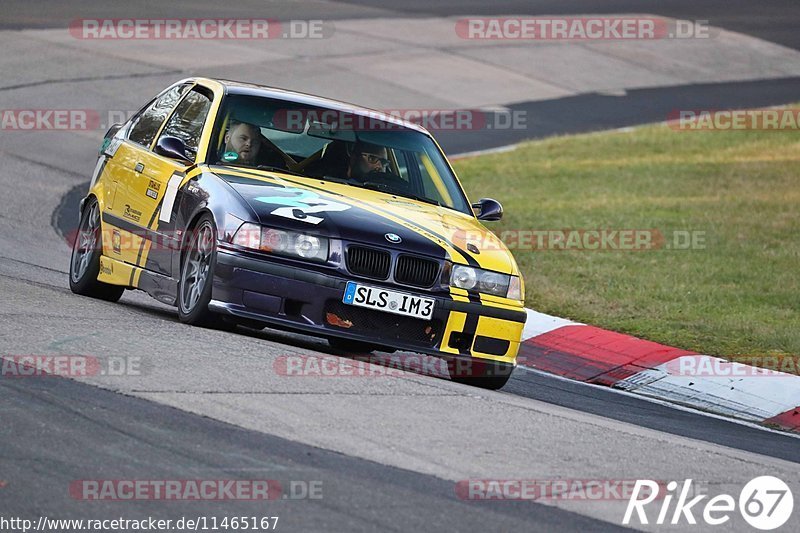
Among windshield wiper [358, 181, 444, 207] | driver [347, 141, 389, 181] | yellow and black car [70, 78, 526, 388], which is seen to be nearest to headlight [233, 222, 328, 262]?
yellow and black car [70, 78, 526, 388]

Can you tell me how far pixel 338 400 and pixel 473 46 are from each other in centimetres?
2294

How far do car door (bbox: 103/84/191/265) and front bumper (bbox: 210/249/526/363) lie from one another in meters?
1.47

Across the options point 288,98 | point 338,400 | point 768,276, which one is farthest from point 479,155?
point 338,400

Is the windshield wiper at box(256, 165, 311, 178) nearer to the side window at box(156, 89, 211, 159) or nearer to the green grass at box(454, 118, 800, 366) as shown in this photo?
the side window at box(156, 89, 211, 159)

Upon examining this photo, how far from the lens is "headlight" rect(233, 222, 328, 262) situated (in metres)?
8.12

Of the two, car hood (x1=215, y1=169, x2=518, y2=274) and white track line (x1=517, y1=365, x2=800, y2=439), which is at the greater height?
car hood (x1=215, y1=169, x2=518, y2=274)

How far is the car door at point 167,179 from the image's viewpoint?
9.05 meters

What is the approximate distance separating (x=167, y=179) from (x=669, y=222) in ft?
27.3

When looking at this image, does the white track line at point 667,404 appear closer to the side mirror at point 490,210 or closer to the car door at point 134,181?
the side mirror at point 490,210

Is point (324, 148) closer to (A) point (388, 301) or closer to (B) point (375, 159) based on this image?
(B) point (375, 159)

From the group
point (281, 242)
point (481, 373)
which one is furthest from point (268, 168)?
point (481, 373)

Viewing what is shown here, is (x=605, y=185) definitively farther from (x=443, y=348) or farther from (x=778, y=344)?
(x=443, y=348)

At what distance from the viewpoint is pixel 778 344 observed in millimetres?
11383

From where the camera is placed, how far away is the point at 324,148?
30.6ft
